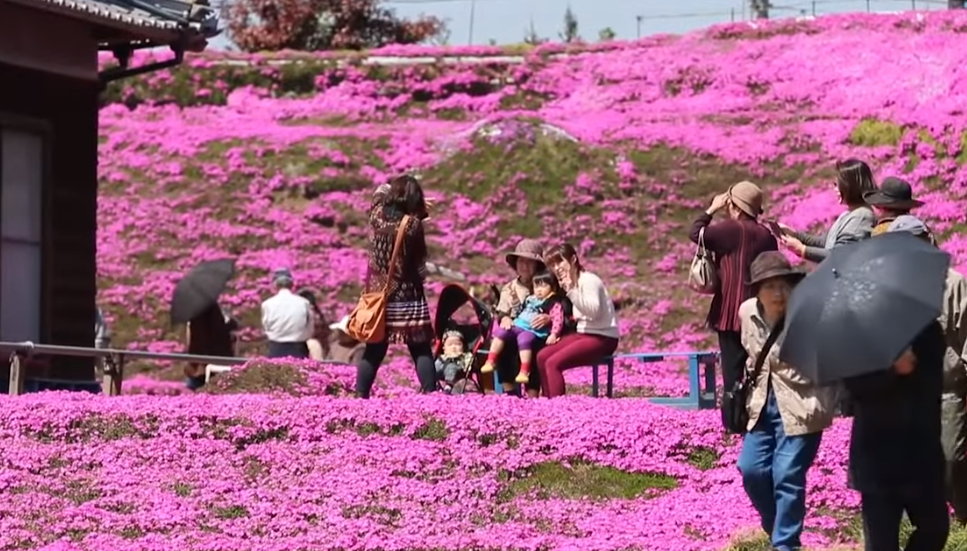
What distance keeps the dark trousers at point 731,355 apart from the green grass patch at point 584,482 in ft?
2.68

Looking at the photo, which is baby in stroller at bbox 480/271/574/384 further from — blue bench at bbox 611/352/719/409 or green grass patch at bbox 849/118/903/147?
green grass patch at bbox 849/118/903/147

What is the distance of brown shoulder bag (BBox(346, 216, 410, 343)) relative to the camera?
13.9 metres

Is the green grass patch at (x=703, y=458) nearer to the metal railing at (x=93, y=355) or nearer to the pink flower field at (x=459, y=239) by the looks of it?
the pink flower field at (x=459, y=239)

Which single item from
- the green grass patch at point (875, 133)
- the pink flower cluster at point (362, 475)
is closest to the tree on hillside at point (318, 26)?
the green grass patch at point (875, 133)

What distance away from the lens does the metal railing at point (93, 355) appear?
15.1 metres

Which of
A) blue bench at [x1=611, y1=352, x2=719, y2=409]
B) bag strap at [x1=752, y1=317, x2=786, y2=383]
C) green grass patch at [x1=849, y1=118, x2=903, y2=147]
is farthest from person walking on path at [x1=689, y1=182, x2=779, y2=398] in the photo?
green grass patch at [x1=849, y1=118, x2=903, y2=147]

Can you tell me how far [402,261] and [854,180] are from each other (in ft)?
14.0

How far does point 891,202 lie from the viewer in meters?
9.90

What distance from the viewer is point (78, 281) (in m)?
18.5

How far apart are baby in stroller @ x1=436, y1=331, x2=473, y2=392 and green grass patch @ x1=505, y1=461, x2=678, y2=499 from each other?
4534mm

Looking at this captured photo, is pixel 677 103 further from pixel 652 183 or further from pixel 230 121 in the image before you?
pixel 230 121

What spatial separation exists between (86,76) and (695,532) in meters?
9.98

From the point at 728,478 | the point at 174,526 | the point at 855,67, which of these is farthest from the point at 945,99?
the point at 174,526

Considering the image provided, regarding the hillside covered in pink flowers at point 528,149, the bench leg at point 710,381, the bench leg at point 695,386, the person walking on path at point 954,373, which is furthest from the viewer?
the hillside covered in pink flowers at point 528,149
